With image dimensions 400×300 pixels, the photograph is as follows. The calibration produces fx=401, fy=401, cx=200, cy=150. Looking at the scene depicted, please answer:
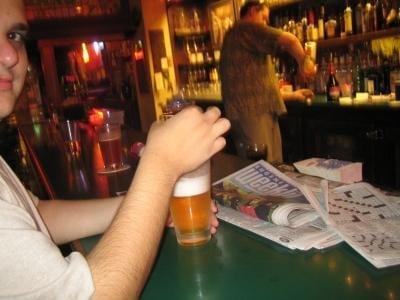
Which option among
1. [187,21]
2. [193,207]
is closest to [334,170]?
[193,207]

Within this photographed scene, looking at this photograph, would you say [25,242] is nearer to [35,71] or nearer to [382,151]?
[382,151]

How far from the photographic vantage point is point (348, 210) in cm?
83

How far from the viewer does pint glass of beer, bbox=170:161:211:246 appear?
0.80 m

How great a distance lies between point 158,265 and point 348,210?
1.32 ft

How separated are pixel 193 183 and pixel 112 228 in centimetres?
22

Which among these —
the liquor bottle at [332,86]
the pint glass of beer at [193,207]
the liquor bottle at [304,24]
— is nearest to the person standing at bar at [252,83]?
the liquor bottle at [332,86]

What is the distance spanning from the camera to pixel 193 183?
794 millimetres

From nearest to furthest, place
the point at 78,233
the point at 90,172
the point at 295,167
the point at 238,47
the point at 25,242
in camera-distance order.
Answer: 1. the point at 25,242
2. the point at 78,233
3. the point at 295,167
4. the point at 90,172
5. the point at 238,47

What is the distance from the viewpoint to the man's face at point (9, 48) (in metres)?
0.82

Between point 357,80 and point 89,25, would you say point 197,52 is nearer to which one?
point 89,25

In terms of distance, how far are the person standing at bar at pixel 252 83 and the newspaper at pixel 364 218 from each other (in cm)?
199

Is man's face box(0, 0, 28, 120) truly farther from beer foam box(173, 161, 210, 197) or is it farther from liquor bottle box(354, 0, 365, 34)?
liquor bottle box(354, 0, 365, 34)

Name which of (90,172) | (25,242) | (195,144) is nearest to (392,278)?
(195,144)

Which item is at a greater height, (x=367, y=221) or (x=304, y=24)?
(x=304, y=24)
